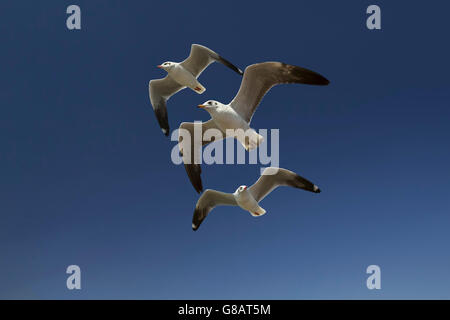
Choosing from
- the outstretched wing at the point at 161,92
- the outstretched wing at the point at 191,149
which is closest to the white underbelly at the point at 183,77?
the outstretched wing at the point at 161,92

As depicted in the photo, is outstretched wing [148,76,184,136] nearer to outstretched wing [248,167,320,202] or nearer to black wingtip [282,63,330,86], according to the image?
outstretched wing [248,167,320,202]

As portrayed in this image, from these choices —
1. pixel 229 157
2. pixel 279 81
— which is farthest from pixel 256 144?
pixel 279 81

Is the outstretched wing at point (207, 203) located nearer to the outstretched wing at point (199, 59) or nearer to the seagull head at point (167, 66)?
the outstretched wing at point (199, 59)

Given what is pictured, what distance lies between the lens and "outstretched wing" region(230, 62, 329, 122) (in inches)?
324

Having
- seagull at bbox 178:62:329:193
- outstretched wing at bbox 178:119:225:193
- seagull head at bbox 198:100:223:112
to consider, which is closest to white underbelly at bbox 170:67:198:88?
outstretched wing at bbox 178:119:225:193

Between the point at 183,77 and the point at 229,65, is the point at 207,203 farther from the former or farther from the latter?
the point at 229,65

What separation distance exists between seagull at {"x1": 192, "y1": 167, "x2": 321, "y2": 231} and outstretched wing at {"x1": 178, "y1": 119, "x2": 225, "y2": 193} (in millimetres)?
337

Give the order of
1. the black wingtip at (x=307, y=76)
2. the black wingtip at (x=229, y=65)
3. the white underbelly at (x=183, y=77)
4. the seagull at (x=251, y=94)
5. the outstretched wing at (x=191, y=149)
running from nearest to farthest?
the black wingtip at (x=307, y=76) < the seagull at (x=251, y=94) < the black wingtip at (x=229, y=65) < the outstretched wing at (x=191, y=149) < the white underbelly at (x=183, y=77)

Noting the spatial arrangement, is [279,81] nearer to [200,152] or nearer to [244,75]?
[244,75]

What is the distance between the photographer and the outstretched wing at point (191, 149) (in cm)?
943

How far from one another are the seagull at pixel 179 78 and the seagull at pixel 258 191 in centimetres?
161

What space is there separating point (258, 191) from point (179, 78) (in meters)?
2.69

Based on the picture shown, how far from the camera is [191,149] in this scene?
9.55 m

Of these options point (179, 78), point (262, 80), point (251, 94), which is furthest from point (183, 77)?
point (262, 80)
